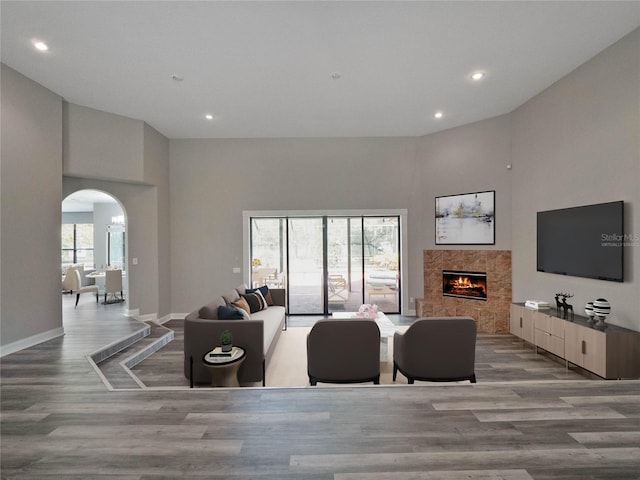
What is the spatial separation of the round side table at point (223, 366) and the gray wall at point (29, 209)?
283cm

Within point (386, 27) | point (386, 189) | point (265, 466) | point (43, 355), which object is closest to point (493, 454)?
point (265, 466)

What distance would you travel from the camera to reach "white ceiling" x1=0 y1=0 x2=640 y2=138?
9.21ft

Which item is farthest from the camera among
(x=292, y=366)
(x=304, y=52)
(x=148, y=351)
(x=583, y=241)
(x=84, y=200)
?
(x=84, y=200)

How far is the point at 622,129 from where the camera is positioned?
335cm

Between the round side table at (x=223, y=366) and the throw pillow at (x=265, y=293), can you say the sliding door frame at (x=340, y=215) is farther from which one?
the round side table at (x=223, y=366)

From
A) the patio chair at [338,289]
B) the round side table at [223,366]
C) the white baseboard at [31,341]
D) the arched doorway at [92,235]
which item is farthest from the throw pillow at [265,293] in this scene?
the arched doorway at [92,235]

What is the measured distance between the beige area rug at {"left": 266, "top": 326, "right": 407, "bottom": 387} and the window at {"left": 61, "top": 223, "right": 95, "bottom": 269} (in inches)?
354

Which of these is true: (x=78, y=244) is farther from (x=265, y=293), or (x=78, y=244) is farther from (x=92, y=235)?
(x=265, y=293)

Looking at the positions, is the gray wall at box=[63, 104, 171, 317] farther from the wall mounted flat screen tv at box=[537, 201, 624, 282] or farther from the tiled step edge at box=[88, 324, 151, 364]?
the wall mounted flat screen tv at box=[537, 201, 624, 282]

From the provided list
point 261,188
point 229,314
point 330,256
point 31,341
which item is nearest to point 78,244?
point 31,341

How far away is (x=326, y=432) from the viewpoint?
1869 millimetres

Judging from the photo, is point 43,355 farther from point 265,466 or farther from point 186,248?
point 265,466

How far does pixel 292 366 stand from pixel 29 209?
4.20 m

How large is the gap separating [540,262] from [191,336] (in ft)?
17.1
